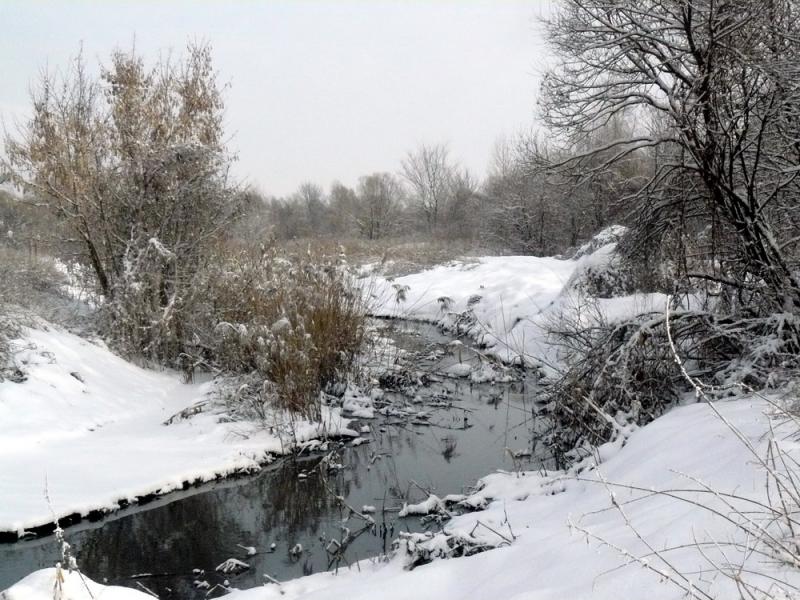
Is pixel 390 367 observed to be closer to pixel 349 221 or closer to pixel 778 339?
pixel 778 339

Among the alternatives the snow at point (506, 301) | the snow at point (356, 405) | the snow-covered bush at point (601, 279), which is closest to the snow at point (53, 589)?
the snow at point (356, 405)

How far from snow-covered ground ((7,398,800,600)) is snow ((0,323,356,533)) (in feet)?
7.90

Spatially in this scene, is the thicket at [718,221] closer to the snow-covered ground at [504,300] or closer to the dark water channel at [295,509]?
the dark water channel at [295,509]

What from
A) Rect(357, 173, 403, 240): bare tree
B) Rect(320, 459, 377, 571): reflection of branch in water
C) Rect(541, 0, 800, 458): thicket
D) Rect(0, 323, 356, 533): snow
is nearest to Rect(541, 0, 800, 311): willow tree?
Rect(541, 0, 800, 458): thicket

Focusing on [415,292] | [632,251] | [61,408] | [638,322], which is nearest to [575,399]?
[638,322]

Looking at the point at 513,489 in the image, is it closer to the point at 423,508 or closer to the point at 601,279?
the point at 423,508

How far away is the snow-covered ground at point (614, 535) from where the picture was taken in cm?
228

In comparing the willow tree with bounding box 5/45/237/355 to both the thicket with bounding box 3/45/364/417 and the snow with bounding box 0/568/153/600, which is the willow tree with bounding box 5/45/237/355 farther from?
the snow with bounding box 0/568/153/600

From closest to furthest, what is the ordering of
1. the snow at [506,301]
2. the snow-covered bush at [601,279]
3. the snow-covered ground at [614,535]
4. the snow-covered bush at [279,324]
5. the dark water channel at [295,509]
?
the snow-covered ground at [614,535]
the dark water channel at [295,509]
the snow-covered bush at [279,324]
the snow at [506,301]
the snow-covered bush at [601,279]

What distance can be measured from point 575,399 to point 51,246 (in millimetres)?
10161

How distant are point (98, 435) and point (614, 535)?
614 centimetres

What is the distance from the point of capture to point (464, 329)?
14.2 meters

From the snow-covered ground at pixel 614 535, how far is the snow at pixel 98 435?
7.90 ft

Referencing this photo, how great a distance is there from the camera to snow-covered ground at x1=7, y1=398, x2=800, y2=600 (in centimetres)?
228
